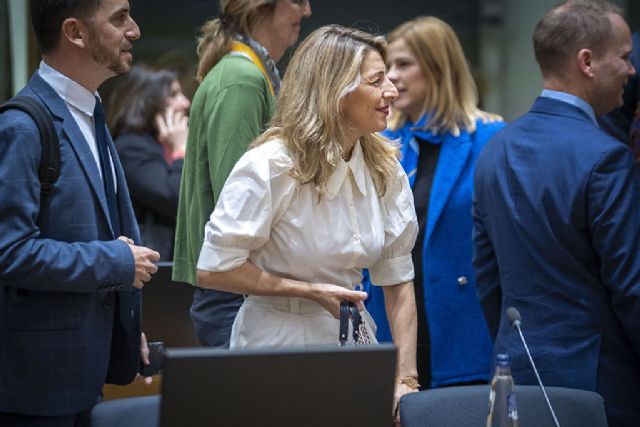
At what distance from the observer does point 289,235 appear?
2.27 m

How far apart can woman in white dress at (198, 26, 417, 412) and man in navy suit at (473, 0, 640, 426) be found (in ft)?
1.30

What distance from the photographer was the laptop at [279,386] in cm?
150

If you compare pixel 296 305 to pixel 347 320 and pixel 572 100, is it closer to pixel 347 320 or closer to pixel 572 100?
pixel 347 320

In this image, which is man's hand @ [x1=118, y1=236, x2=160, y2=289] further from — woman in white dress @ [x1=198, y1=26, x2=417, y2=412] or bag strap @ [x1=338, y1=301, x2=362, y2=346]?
bag strap @ [x1=338, y1=301, x2=362, y2=346]

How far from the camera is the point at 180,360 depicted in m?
1.47

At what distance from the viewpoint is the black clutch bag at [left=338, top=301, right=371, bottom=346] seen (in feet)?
7.18

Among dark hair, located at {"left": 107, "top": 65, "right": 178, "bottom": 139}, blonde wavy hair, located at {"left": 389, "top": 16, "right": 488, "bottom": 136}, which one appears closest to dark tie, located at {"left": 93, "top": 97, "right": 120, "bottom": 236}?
blonde wavy hair, located at {"left": 389, "top": 16, "right": 488, "bottom": 136}

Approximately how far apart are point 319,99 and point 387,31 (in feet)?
9.95

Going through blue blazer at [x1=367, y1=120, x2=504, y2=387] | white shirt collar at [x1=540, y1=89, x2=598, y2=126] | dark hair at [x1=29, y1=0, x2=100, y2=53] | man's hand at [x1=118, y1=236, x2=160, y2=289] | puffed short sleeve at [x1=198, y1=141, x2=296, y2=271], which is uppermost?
dark hair at [x1=29, y1=0, x2=100, y2=53]

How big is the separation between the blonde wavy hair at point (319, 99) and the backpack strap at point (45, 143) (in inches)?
17.3

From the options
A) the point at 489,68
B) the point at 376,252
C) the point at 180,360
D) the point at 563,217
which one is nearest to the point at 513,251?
the point at 563,217

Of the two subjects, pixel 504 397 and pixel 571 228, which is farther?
pixel 571 228

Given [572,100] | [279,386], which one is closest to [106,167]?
[279,386]

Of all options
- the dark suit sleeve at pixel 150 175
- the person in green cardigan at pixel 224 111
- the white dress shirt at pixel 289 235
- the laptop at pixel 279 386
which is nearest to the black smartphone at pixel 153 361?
the person in green cardigan at pixel 224 111
